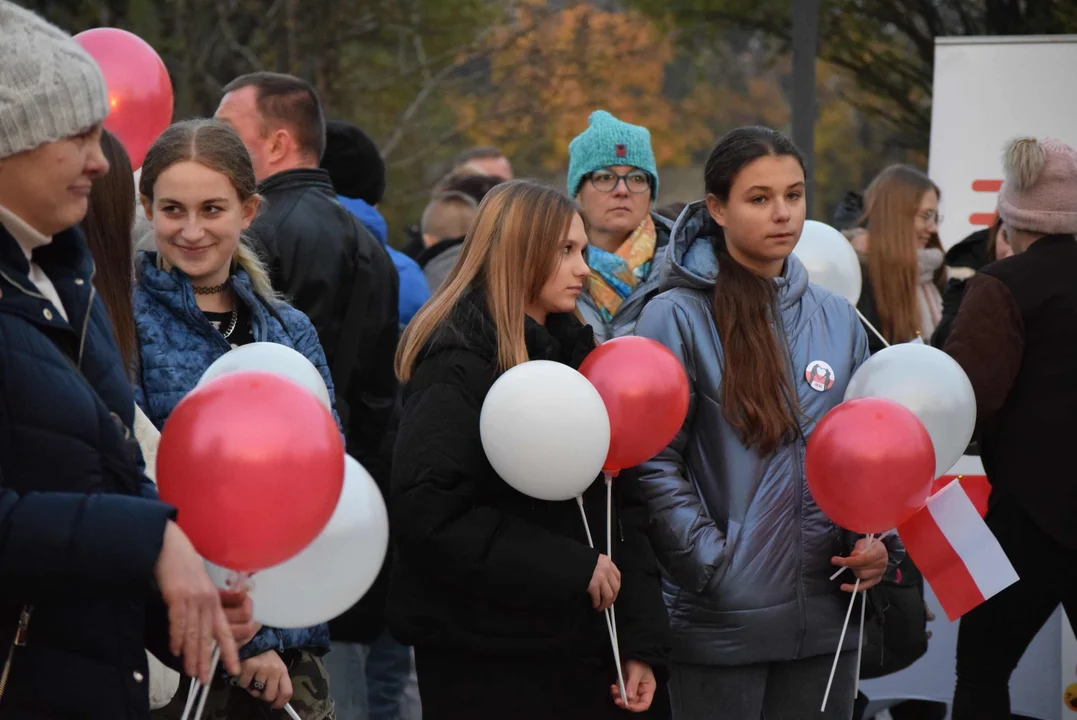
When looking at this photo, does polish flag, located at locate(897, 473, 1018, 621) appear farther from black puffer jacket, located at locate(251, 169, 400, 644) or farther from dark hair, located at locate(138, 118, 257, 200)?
dark hair, located at locate(138, 118, 257, 200)

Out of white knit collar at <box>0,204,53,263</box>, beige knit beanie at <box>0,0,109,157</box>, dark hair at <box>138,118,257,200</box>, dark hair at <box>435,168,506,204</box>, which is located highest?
beige knit beanie at <box>0,0,109,157</box>

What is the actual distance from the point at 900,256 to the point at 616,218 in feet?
6.69

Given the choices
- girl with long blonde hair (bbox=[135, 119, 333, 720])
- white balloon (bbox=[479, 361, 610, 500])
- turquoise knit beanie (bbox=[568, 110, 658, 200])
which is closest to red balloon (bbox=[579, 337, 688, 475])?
white balloon (bbox=[479, 361, 610, 500])

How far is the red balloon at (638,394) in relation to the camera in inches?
148

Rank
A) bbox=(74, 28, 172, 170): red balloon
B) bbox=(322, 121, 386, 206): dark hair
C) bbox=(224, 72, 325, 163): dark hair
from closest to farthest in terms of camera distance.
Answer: bbox=(74, 28, 172, 170): red balloon, bbox=(224, 72, 325, 163): dark hair, bbox=(322, 121, 386, 206): dark hair

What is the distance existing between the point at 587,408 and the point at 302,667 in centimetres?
102

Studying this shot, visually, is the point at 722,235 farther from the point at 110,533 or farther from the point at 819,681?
the point at 110,533

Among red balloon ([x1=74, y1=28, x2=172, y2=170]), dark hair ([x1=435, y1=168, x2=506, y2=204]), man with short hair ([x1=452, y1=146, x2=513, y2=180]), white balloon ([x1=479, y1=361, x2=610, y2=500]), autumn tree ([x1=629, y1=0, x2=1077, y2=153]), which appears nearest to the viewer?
white balloon ([x1=479, y1=361, x2=610, y2=500])

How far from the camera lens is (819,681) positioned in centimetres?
418

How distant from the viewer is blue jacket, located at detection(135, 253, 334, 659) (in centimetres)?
360

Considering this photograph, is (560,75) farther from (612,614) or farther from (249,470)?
(249,470)

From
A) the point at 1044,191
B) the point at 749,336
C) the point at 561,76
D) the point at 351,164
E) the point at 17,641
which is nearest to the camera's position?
the point at 17,641

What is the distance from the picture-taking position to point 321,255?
5.20m

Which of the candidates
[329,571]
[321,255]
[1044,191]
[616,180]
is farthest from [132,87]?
[1044,191]
